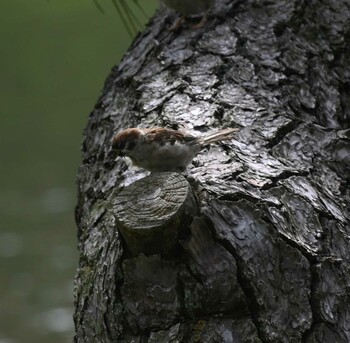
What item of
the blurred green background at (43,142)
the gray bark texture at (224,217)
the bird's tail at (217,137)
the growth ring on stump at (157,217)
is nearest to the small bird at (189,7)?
the gray bark texture at (224,217)

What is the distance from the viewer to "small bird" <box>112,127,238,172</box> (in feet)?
10.7

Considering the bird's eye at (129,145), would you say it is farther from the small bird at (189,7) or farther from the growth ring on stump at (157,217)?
the small bird at (189,7)

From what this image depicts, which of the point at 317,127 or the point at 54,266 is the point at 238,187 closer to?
the point at 317,127

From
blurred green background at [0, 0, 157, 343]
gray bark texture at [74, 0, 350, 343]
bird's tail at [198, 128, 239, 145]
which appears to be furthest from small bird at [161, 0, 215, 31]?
blurred green background at [0, 0, 157, 343]

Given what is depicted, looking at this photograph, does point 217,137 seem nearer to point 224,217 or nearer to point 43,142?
point 224,217

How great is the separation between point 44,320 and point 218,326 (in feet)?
13.3

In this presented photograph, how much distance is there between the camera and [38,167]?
27.1 feet

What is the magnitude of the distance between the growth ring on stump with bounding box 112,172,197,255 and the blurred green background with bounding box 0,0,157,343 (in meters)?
3.74

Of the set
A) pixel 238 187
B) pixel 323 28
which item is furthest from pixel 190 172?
pixel 323 28

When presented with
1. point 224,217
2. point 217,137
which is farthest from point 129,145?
point 224,217

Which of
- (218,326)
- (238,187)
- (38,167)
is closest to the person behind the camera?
(218,326)

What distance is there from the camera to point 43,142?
853 centimetres

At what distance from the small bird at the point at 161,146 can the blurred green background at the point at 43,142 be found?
10.6 feet

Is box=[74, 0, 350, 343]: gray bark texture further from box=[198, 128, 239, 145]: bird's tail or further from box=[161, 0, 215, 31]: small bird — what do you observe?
box=[161, 0, 215, 31]: small bird
